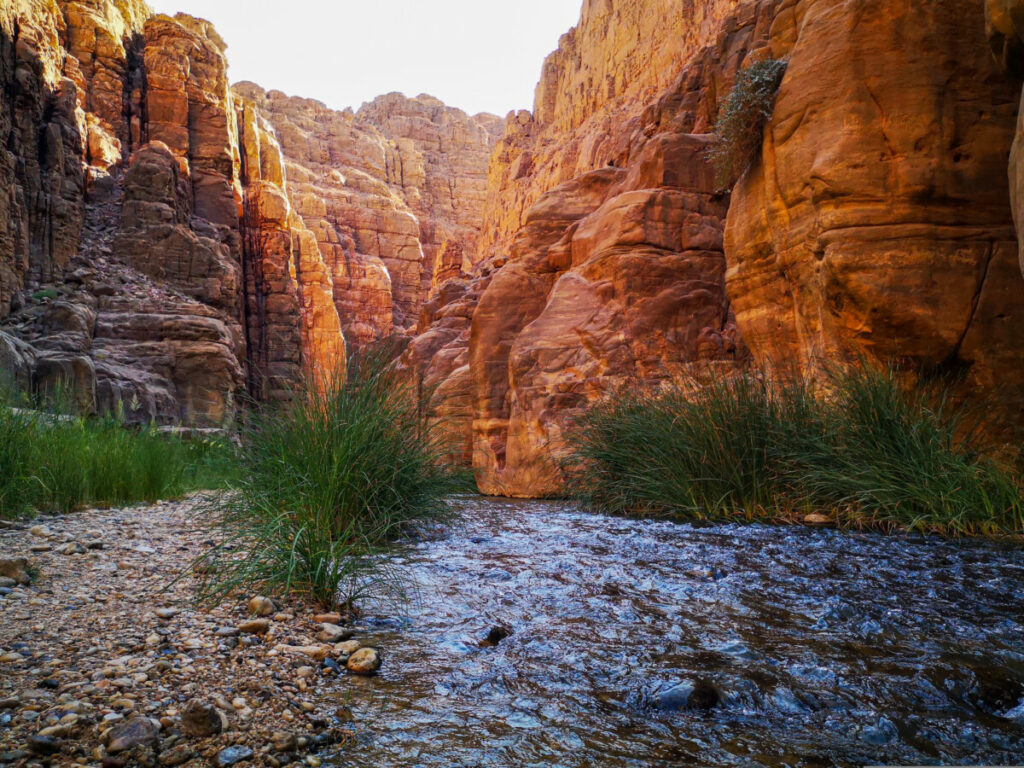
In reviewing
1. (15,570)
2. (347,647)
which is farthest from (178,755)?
(15,570)

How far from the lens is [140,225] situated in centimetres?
2952

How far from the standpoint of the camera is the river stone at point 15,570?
288cm

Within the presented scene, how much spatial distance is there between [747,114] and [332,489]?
23.9ft

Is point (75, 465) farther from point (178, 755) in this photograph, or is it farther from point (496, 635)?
point (178, 755)

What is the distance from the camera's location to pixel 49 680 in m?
1.81

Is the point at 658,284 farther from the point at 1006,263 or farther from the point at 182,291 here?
the point at 182,291

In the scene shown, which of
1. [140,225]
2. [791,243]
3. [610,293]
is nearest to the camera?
[791,243]

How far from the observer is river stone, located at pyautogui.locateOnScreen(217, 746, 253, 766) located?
154cm

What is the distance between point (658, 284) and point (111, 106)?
3408cm

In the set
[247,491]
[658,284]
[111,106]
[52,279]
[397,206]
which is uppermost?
[397,206]

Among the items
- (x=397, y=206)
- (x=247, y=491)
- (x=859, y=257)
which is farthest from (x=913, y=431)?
(x=397, y=206)

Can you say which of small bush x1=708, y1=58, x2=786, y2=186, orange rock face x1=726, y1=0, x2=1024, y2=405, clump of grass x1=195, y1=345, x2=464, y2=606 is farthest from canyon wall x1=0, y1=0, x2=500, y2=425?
small bush x1=708, y1=58, x2=786, y2=186

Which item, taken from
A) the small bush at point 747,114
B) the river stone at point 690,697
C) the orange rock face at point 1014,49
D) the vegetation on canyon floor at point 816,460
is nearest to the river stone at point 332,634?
the river stone at point 690,697

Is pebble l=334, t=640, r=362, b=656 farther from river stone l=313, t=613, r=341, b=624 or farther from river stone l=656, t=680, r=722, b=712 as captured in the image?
river stone l=656, t=680, r=722, b=712
